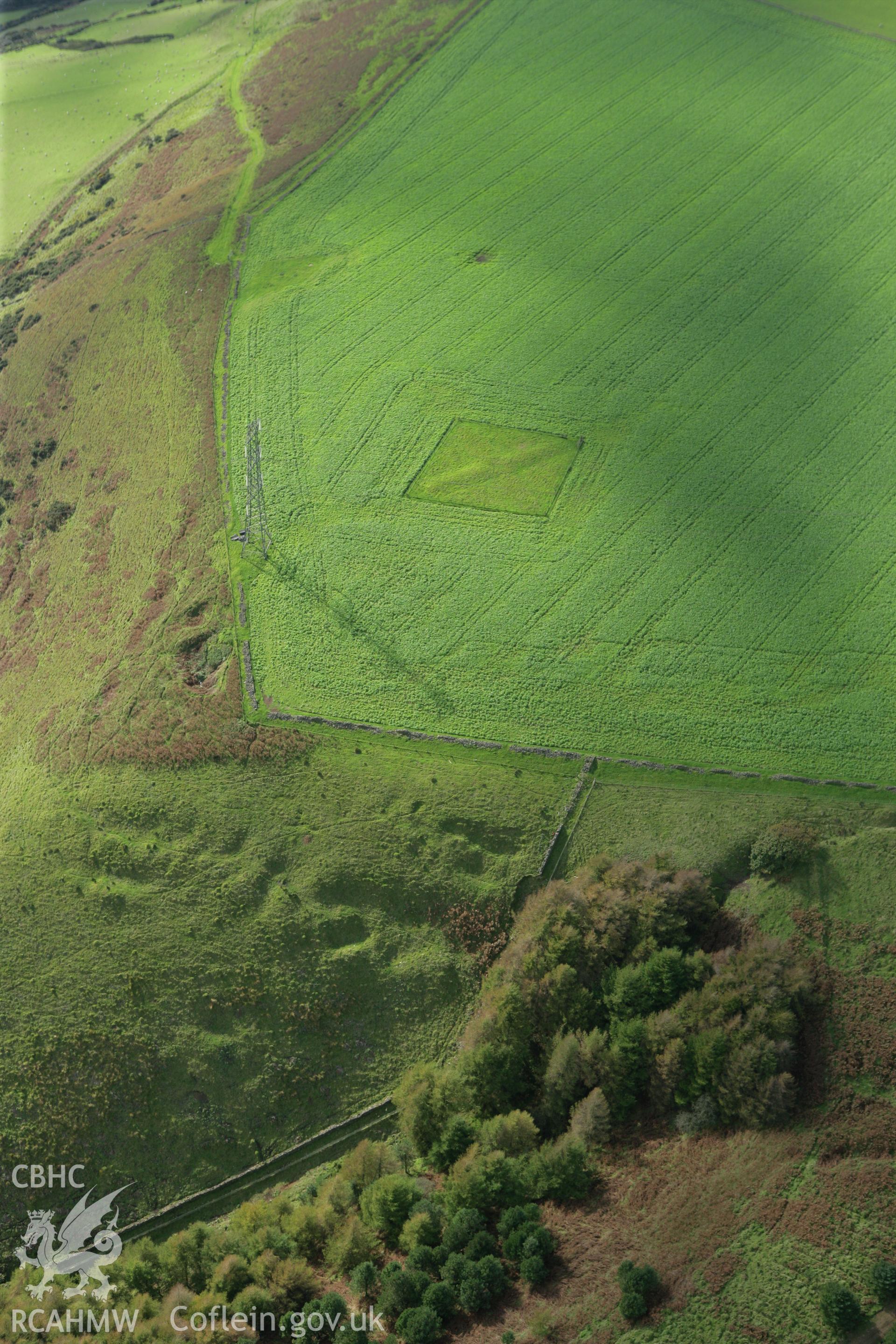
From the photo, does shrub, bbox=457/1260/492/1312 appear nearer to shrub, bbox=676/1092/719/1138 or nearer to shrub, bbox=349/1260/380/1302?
shrub, bbox=349/1260/380/1302

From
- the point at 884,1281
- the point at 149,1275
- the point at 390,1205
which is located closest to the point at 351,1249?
the point at 390,1205

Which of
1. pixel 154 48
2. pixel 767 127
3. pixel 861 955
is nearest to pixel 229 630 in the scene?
pixel 861 955

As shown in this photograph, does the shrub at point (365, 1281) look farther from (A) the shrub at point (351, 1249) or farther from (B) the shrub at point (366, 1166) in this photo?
(B) the shrub at point (366, 1166)

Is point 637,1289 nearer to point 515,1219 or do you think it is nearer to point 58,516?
point 515,1219

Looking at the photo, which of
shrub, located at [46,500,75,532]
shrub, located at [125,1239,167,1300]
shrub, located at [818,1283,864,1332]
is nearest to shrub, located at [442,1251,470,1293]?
shrub, located at [125,1239,167,1300]

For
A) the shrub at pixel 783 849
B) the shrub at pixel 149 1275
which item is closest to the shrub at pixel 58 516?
the shrub at pixel 149 1275

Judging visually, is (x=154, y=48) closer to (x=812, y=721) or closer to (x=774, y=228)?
(x=774, y=228)

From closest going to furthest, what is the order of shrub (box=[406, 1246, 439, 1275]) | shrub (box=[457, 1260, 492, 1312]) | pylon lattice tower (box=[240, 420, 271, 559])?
shrub (box=[457, 1260, 492, 1312])
shrub (box=[406, 1246, 439, 1275])
pylon lattice tower (box=[240, 420, 271, 559])
